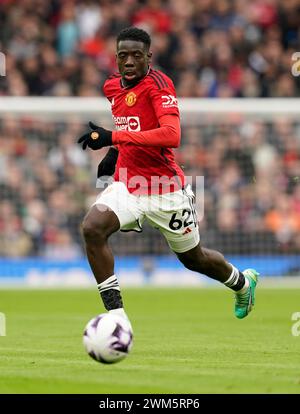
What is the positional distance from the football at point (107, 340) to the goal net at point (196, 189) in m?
11.0

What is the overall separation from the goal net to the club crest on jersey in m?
9.45

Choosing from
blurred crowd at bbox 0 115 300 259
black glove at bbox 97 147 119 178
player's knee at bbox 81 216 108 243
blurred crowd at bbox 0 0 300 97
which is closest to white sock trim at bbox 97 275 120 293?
player's knee at bbox 81 216 108 243

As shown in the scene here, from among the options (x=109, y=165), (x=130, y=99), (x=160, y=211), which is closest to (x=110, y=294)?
(x=160, y=211)

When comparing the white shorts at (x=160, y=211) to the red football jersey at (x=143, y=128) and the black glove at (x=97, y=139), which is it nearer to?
the red football jersey at (x=143, y=128)

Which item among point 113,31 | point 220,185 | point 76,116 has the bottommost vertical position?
point 220,185

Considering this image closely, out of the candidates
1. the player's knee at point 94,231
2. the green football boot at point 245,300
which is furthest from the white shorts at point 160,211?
the green football boot at point 245,300

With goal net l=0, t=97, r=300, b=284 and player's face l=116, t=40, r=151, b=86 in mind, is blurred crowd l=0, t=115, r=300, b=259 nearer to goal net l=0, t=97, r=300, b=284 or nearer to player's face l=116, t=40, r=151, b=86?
goal net l=0, t=97, r=300, b=284

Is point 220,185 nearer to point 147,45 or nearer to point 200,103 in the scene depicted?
point 200,103

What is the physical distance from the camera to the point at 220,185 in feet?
65.0

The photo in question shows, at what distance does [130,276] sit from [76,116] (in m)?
3.03

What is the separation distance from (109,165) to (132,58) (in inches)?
45.1

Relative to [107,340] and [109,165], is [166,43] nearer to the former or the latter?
[109,165]

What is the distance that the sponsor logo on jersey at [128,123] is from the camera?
970cm

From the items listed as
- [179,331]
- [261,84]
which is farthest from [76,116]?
[179,331]
